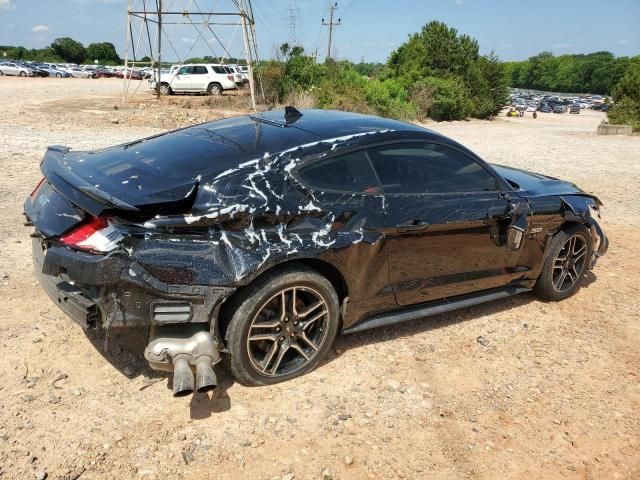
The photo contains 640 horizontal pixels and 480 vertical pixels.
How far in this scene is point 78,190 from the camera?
119 inches

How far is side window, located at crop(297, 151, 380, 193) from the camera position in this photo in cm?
332

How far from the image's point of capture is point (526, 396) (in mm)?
3500

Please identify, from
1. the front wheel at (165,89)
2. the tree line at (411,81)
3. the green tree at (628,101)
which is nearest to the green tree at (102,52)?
the front wheel at (165,89)

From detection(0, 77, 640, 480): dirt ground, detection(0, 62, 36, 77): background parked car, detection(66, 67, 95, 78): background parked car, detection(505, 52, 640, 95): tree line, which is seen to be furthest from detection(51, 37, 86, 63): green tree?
detection(0, 77, 640, 480): dirt ground

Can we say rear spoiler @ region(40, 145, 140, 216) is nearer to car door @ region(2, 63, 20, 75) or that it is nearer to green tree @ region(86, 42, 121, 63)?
car door @ region(2, 63, 20, 75)

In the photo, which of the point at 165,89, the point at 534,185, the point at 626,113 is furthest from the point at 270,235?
the point at 165,89

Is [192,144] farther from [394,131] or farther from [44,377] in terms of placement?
[44,377]

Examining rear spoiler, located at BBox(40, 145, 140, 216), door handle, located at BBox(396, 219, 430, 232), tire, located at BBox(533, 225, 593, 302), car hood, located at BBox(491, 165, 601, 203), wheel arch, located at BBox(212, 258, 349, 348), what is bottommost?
tire, located at BBox(533, 225, 593, 302)

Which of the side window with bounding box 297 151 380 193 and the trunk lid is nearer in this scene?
the trunk lid

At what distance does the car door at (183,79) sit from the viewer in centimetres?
2792

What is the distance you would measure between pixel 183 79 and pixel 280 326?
2724 cm

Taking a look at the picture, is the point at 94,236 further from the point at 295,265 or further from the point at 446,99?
the point at 446,99

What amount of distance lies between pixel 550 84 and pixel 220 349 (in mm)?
164210

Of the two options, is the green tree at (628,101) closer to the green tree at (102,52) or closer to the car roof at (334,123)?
the car roof at (334,123)
